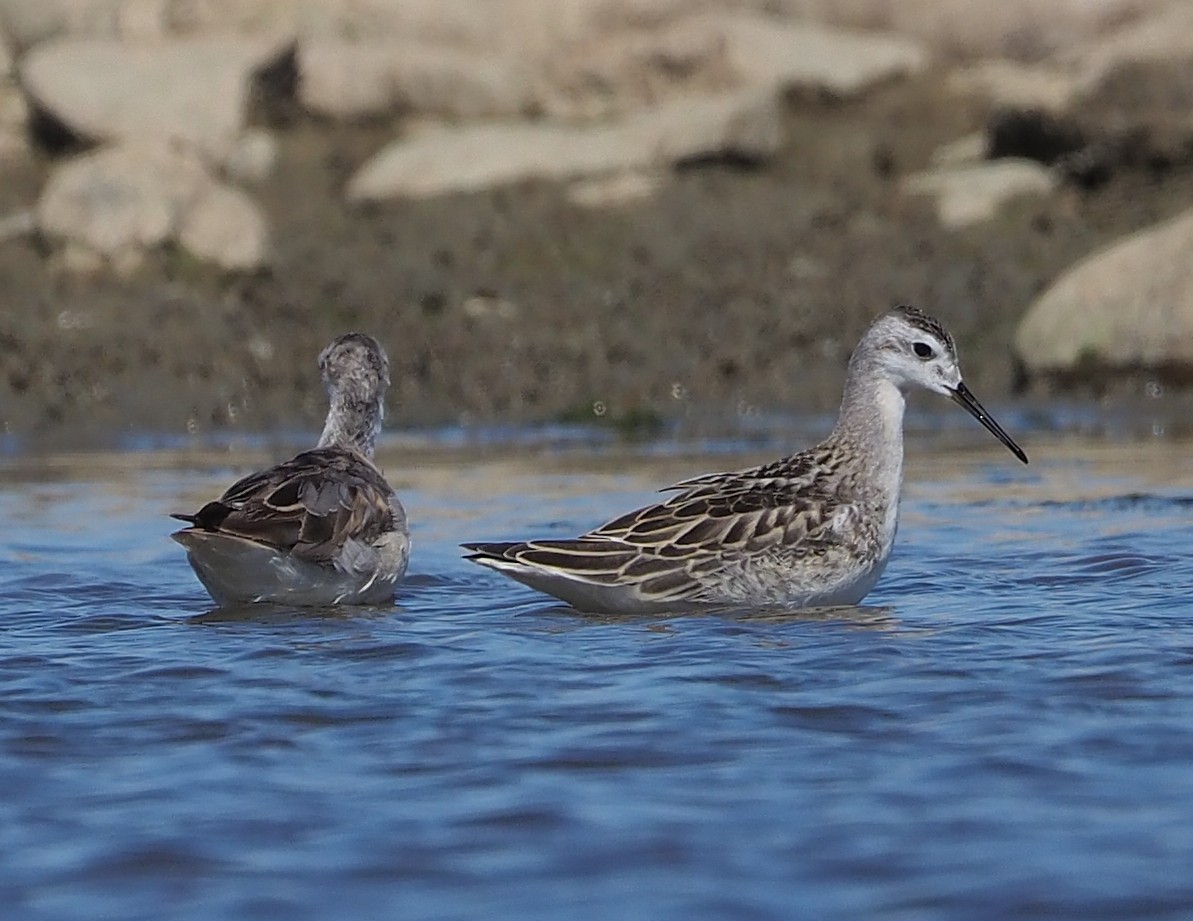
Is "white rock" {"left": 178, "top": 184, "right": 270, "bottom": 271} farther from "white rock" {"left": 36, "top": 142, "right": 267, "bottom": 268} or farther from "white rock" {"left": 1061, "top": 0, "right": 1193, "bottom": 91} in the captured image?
"white rock" {"left": 1061, "top": 0, "right": 1193, "bottom": 91}

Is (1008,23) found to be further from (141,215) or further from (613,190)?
(141,215)

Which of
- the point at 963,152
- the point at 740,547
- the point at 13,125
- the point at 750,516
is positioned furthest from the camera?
the point at 13,125

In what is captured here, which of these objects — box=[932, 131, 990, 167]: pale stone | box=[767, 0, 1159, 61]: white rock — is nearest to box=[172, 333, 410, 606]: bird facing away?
box=[932, 131, 990, 167]: pale stone

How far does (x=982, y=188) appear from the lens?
24.0 metres

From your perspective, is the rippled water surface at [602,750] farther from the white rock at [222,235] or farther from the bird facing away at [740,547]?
the white rock at [222,235]

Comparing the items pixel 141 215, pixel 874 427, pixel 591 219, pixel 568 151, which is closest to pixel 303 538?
pixel 874 427

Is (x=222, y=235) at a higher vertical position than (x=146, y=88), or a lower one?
lower

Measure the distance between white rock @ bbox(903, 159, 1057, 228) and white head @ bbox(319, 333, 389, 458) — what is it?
514 inches

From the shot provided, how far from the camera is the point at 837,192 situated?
2484 cm

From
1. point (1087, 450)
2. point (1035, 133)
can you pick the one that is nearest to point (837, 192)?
point (1035, 133)

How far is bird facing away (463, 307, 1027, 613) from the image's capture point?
9398mm

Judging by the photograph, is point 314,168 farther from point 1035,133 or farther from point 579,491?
point 579,491

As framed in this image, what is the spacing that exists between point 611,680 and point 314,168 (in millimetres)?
19356

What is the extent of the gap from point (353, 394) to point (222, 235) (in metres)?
12.0
